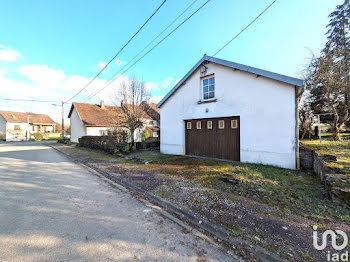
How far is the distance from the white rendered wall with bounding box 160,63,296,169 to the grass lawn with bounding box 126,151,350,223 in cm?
76

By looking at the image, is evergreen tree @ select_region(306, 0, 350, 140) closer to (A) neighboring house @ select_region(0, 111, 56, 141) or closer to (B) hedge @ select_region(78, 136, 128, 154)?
(B) hedge @ select_region(78, 136, 128, 154)

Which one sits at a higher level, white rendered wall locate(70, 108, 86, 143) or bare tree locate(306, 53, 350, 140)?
bare tree locate(306, 53, 350, 140)

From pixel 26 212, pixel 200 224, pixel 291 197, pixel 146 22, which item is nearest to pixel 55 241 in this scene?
pixel 26 212

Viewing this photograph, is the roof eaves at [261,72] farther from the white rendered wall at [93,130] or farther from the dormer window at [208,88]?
the white rendered wall at [93,130]

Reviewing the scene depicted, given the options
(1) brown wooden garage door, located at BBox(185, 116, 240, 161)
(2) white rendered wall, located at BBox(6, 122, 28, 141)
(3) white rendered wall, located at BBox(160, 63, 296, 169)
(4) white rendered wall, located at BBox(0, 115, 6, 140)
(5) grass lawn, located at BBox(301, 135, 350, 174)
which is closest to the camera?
(5) grass lawn, located at BBox(301, 135, 350, 174)

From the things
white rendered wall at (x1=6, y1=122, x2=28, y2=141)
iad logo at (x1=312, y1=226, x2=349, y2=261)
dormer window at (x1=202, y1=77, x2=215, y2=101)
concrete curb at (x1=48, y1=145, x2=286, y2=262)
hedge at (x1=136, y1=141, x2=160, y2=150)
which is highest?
dormer window at (x1=202, y1=77, x2=215, y2=101)

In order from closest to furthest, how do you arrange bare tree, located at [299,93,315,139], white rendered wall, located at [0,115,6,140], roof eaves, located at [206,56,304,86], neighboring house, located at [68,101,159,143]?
roof eaves, located at [206,56,304,86]
bare tree, located at [299,93,315,139]
neighboring house, located at [68,101,159,143]
white rendered wall, located at [0,115,6,140]

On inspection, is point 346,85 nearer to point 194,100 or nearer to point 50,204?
point 194,100

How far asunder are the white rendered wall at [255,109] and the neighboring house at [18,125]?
3995 centimetres

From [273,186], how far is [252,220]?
7.07 feet

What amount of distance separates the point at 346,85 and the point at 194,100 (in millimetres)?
11436

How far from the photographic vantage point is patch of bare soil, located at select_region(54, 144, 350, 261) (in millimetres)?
2197

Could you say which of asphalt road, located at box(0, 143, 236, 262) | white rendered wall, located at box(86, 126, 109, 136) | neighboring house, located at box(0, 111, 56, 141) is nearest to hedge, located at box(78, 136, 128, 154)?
asphalt road, located at box(0, 143, 236, 262)

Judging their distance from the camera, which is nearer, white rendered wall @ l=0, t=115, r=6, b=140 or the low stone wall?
the low stone wall
